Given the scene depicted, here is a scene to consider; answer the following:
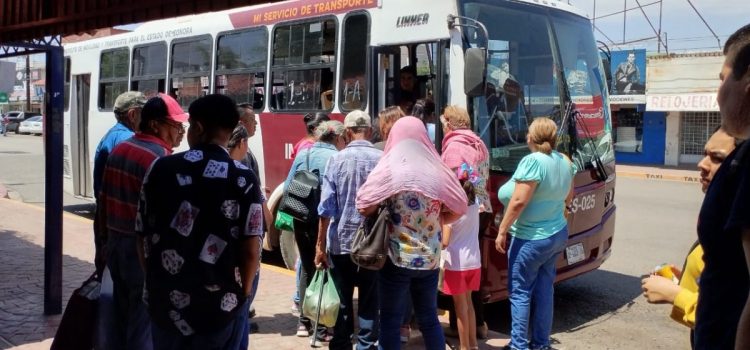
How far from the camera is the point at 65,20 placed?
18.3 ft

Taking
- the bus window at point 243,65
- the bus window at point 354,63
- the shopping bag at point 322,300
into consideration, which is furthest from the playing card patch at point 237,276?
the bus window at point 243,65

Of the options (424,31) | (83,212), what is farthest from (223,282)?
(83,212)

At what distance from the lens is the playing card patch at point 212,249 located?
2.99 m

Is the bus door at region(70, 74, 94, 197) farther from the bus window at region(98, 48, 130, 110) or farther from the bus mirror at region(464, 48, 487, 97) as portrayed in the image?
the bus mirror at region(464, 48, 487, 97)

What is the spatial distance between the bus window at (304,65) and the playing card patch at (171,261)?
4752mm

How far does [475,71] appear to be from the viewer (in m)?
5.84

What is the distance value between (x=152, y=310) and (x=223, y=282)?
1.20 ft

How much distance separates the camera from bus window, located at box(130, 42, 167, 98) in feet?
33.5

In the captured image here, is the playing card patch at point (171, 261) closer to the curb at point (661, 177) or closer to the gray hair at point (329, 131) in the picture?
the gray hair at point (329, 131)

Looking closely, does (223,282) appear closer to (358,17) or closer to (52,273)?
(52,273)

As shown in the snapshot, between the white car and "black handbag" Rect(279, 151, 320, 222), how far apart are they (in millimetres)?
50549

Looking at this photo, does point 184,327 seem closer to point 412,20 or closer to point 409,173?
point 409,173

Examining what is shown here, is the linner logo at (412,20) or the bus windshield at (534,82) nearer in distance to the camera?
the bus windshield at (534,82)

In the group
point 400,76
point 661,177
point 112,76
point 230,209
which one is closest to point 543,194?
point 400,76
